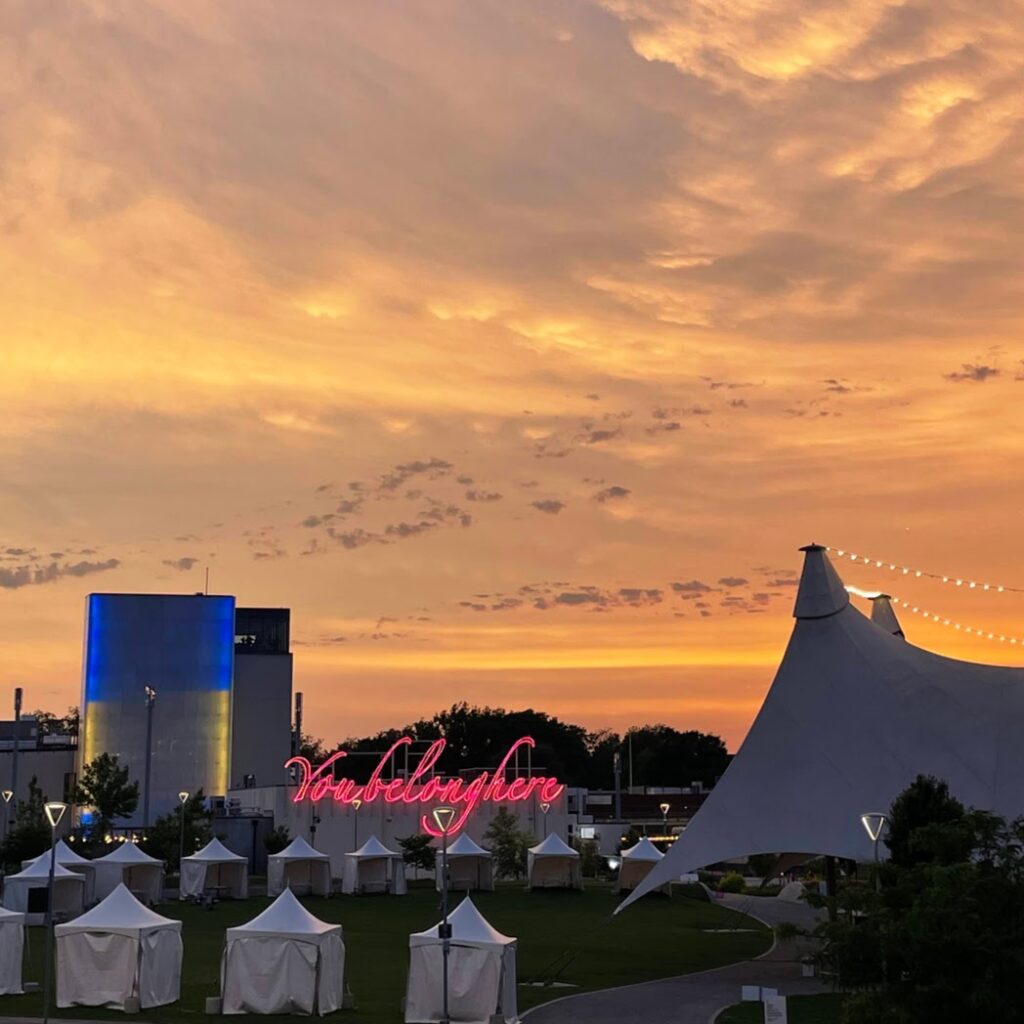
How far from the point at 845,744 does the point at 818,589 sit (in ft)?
18.3

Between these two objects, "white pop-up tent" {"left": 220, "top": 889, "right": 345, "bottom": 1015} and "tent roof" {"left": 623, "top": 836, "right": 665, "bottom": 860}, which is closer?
"white pop-up tent" {"left": 220, "top": 889, "right": 345, "bottom": 1015}

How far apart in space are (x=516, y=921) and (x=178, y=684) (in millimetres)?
47404

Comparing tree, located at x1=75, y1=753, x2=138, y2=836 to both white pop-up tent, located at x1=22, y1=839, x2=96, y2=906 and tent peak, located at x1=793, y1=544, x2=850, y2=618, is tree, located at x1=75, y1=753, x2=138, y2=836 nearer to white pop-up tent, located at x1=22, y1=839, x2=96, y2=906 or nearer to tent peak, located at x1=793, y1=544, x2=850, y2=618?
white pop-up tent, located at x1=22, y1=839, x2=96, y2=906

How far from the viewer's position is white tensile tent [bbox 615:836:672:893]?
62466 millimetres

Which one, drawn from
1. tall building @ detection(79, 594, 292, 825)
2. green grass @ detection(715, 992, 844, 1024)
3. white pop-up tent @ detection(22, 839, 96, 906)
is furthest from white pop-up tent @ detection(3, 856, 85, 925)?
tall building @ detection(79, 594, 292, 825)

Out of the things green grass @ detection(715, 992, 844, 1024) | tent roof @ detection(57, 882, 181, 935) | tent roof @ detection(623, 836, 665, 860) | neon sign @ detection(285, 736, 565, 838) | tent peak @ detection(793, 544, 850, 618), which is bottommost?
green grass @ detection(715, 992, 844, 1024)

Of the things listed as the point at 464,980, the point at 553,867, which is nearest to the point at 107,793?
the point at 553,867

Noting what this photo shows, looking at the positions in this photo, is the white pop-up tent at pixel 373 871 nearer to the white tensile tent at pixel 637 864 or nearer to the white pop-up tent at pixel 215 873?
the white pop-up tent at pixel 215 873

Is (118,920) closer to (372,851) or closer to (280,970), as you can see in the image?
(280,970)

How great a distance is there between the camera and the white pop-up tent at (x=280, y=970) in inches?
1246

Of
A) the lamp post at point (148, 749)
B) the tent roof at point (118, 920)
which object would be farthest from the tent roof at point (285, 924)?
the lamp post at point (148, 749)

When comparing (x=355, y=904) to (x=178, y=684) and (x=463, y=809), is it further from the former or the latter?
(x=178, y=684)

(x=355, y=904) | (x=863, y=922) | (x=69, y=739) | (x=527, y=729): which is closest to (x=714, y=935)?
(x=355, y=904)

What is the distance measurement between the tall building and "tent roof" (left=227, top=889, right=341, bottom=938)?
6232 cm
